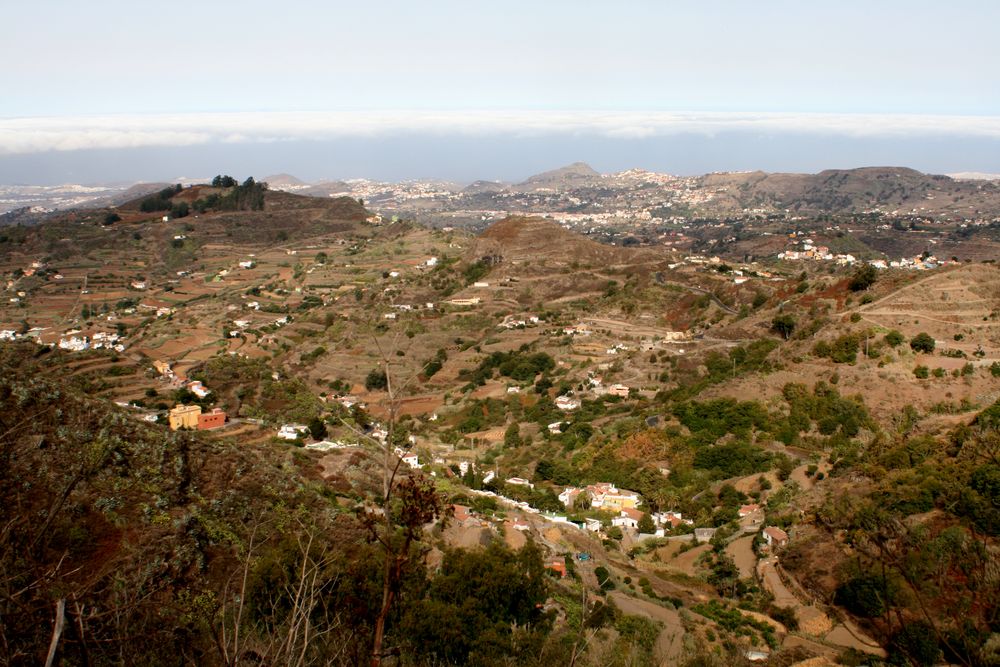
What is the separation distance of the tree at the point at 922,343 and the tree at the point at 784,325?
5747mm

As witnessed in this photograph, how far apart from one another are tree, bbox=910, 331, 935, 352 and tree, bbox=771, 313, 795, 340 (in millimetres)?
5747

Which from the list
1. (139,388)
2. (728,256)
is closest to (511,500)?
(139,388)

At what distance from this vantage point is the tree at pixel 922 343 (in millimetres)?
23406

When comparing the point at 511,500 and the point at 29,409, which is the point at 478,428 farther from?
the point at 29,409

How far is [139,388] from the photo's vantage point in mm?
28562

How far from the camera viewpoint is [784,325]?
29.6m

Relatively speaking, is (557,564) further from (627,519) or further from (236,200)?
(236,200)

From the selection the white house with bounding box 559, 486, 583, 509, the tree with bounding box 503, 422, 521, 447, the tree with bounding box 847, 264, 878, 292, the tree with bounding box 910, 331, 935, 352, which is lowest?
the tree with bounding box 503, 422, 521, 447

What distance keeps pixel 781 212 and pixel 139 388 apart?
132879 mm

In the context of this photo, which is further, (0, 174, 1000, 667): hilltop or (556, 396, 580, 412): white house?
(556, 396, 580, 412): white house

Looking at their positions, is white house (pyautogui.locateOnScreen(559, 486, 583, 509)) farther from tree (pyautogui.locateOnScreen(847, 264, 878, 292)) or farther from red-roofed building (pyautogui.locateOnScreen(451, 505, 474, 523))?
tree (pyautogui.locateOnScreen(847, 264, 878, 292))

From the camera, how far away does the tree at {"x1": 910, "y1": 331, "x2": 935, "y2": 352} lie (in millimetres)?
23406

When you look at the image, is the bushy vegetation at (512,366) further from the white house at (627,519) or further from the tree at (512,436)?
the white house at (627,519)

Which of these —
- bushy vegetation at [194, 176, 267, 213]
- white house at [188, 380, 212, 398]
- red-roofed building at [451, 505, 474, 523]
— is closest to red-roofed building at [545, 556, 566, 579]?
red-roofed building at [451, 505, 474, 523]
